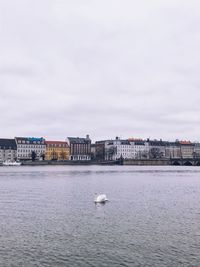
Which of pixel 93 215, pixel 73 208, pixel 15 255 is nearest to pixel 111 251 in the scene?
pixel 15 255

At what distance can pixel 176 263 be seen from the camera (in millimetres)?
19359

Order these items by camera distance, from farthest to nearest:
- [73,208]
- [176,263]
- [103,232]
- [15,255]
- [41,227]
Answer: [73,208], [41,227], [103,232], [15,255], [176,263]

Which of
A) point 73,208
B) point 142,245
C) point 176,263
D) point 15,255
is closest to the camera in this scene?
point 176,263

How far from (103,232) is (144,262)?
6907 millimetres

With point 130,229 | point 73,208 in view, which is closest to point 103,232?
point 130,229

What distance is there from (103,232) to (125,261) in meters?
6.59

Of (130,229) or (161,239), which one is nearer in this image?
(161,239)

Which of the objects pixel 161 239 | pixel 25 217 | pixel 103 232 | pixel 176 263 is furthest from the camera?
pixel 25 217

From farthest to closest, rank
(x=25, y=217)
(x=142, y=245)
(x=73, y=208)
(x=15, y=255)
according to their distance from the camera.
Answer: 1. (x=73, y=208)
2. (x=25, y=217)
3. (x=142, y=245)
4. (x=15, y=255)

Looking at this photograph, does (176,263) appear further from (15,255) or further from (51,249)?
(15,255)

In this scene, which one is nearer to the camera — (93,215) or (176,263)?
(176,263)

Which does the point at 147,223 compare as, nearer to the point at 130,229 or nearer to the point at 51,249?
the point at 130,229

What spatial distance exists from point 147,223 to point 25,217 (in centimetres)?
1005

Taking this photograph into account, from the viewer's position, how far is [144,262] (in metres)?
19.6
